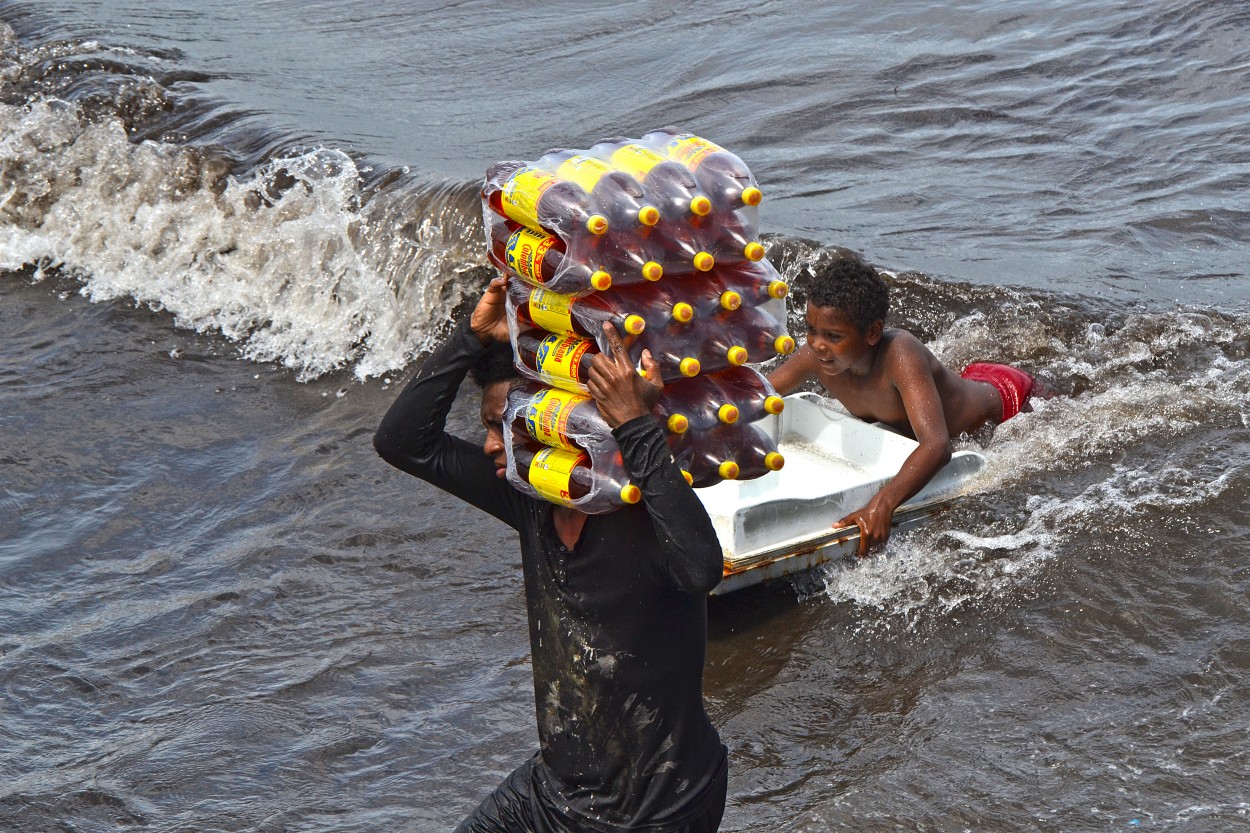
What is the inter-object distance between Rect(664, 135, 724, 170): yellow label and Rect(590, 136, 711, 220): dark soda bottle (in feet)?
0.15

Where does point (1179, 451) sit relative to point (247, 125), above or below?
below

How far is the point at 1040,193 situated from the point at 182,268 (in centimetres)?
617

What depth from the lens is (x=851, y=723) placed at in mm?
4555

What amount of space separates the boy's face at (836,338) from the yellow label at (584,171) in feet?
8.98

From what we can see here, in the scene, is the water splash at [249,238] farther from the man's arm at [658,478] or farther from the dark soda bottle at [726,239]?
the man's arm at [658,478]

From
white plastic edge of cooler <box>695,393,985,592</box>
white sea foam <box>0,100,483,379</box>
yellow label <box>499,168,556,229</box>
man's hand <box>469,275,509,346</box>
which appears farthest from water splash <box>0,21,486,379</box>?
yellow label <box>499,168,556,229</box>

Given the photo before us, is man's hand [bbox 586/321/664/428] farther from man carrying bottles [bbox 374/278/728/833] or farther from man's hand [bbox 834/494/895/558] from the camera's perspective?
man's hand [bbox 834/494/895/558]

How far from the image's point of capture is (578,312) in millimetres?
2748

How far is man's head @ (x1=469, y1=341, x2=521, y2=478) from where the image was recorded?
3004 millimetres

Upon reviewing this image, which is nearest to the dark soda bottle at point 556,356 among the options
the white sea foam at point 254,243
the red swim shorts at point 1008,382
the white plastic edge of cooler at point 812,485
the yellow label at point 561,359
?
the yellow label at point 561,359

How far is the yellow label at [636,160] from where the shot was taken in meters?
2.79

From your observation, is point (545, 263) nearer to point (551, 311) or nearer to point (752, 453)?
point (551, 311)

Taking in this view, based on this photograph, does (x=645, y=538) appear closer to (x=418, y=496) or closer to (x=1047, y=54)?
(x=418, y=496)

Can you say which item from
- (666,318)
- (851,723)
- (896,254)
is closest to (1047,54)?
(896,254)
